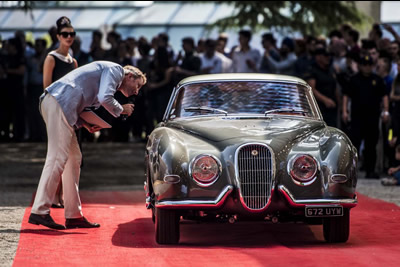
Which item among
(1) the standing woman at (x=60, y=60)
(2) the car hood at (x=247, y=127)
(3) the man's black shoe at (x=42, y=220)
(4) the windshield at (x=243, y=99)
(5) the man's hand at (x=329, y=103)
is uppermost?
(1) the standing woman at (x=60, y=60)

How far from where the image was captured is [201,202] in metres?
8.30

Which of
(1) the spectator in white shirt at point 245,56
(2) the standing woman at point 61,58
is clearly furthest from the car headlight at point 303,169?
(1) the spectator in white shirt at point 245,56

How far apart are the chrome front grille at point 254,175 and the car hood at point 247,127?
0.63 feet

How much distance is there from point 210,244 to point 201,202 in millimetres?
623

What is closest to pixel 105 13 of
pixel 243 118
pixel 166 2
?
pixel 166 2

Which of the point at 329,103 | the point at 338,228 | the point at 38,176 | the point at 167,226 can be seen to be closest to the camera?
the point at 167,226

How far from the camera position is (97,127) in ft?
31.9

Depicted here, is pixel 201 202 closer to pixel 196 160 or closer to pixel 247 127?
pixel 196 160

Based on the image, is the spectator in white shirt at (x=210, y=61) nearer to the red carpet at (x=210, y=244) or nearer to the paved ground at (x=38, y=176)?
the paved ground at (x=38, y=176)

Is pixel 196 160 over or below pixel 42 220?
over

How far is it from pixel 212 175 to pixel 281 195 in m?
0.61

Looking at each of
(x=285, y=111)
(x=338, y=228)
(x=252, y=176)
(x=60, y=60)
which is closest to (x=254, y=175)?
(x=252, y=176)

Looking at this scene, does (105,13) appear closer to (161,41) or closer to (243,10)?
(243,10)

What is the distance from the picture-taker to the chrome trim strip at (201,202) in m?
8.27
